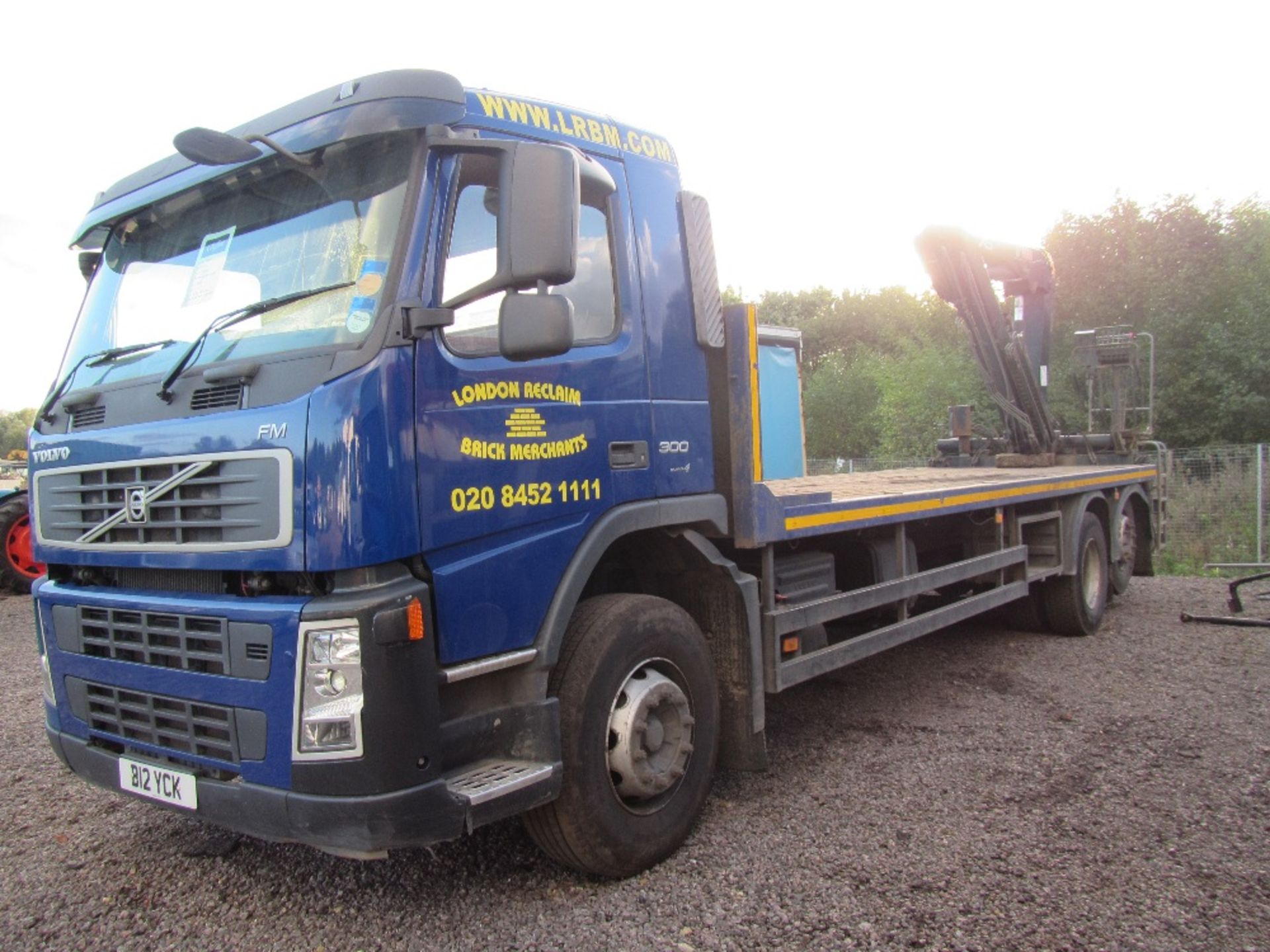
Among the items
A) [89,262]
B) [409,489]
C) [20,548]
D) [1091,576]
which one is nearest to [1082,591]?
[1091,576]

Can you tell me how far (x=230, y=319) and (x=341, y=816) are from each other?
170cm

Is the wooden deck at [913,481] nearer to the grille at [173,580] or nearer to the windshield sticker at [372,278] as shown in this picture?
the windshield sticker at [372,278]

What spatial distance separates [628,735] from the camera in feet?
10.9

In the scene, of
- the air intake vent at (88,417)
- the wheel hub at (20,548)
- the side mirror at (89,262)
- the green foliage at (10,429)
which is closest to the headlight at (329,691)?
the air intake vent at (88,417)

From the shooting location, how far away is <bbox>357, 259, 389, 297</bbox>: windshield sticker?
9.45ft

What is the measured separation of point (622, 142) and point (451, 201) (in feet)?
3.43

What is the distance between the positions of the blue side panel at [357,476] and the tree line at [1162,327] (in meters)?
19.3

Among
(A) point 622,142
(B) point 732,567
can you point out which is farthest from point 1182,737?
(A) point 622,142

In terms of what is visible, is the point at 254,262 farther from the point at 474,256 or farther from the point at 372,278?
the point at 474,256

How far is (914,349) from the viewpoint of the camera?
2639 cm

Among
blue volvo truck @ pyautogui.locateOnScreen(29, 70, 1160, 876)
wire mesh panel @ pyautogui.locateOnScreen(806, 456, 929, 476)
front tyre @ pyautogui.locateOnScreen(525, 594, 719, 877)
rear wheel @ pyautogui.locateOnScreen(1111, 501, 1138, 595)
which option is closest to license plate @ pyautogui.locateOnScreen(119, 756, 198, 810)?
blue volvo truck @ pyautogui.locateOnScreen(29, 70, 1160, 876)

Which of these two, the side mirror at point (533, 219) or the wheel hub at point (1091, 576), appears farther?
the wheel hub at point (1091, 576)

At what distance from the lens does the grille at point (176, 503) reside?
2730 millimetres

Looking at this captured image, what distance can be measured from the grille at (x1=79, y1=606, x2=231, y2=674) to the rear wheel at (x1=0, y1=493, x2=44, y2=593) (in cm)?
925
